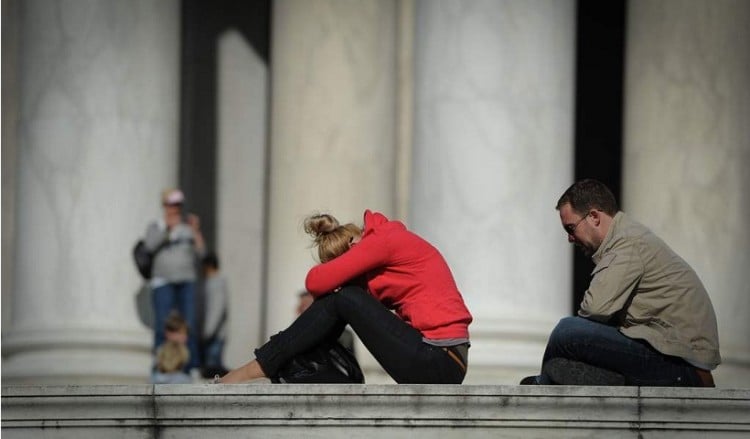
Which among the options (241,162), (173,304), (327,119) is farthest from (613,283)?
(241,162)

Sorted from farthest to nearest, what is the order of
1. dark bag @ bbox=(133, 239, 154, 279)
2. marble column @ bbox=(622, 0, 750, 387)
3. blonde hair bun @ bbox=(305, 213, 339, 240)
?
1. dark bag @ bbox=(133, 239, 154, 279)
2. marble column @ bbox=(622, 0, 750, 387)
3. blonde hair bun @ bbox=(305, 213, 339, 240)

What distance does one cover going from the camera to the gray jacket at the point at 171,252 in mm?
46844

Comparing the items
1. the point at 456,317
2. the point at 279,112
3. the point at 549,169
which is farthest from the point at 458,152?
the point at 456,317

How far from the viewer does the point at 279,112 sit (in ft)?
165

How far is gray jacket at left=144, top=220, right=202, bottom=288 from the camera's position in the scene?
46.8 meters

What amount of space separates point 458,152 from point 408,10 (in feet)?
33.2

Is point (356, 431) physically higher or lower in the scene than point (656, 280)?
lower

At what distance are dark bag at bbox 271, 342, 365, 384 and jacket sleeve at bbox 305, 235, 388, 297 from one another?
793 mm

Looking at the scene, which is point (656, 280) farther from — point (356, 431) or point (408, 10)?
point (408, 10)

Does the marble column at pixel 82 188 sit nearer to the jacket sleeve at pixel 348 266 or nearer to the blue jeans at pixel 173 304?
the blue jeans at pixel 173 304

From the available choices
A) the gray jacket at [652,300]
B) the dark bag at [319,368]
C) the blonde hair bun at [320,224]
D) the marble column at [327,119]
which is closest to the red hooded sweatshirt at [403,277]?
the blonde hair bun at [320,224]

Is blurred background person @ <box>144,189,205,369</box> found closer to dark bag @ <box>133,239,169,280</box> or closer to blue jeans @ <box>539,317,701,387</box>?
dark bag @ <box>133,239,169,280</box>

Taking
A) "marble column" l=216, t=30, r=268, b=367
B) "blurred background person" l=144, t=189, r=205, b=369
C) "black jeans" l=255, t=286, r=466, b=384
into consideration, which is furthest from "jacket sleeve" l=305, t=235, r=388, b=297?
"marble column" l=216, t=30, r=268, b=367

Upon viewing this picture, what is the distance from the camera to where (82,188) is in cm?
4750
